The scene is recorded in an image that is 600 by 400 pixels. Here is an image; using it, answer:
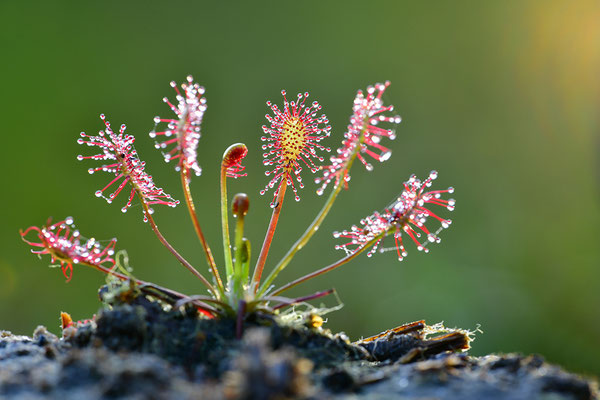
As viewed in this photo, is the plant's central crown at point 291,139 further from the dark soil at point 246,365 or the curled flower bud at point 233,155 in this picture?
the dark soil at point 246,365

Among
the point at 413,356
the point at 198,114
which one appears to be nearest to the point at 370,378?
the point at 413,356

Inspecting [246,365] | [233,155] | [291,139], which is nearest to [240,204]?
[233,155]

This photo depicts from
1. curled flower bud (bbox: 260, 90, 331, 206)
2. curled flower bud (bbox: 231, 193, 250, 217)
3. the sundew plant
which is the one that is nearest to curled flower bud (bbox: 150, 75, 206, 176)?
the sundew plant

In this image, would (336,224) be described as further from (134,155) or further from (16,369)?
(16,369)

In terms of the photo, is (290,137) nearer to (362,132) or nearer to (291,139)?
(291,139)

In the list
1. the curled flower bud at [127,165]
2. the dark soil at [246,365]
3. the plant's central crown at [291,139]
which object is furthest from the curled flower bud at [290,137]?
→ the dark soil at [246,365]

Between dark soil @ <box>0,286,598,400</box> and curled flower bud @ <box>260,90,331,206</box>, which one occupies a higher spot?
curled flower bud @ <box>260,90,331,206</box>

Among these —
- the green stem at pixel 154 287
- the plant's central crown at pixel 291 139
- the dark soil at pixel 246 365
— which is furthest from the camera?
the plant's central crown at pixel 291 139

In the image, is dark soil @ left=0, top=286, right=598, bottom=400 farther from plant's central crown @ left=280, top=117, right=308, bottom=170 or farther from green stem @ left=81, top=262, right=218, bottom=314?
plant's central crown @ left=280, top=117, right=308, bottom=170
